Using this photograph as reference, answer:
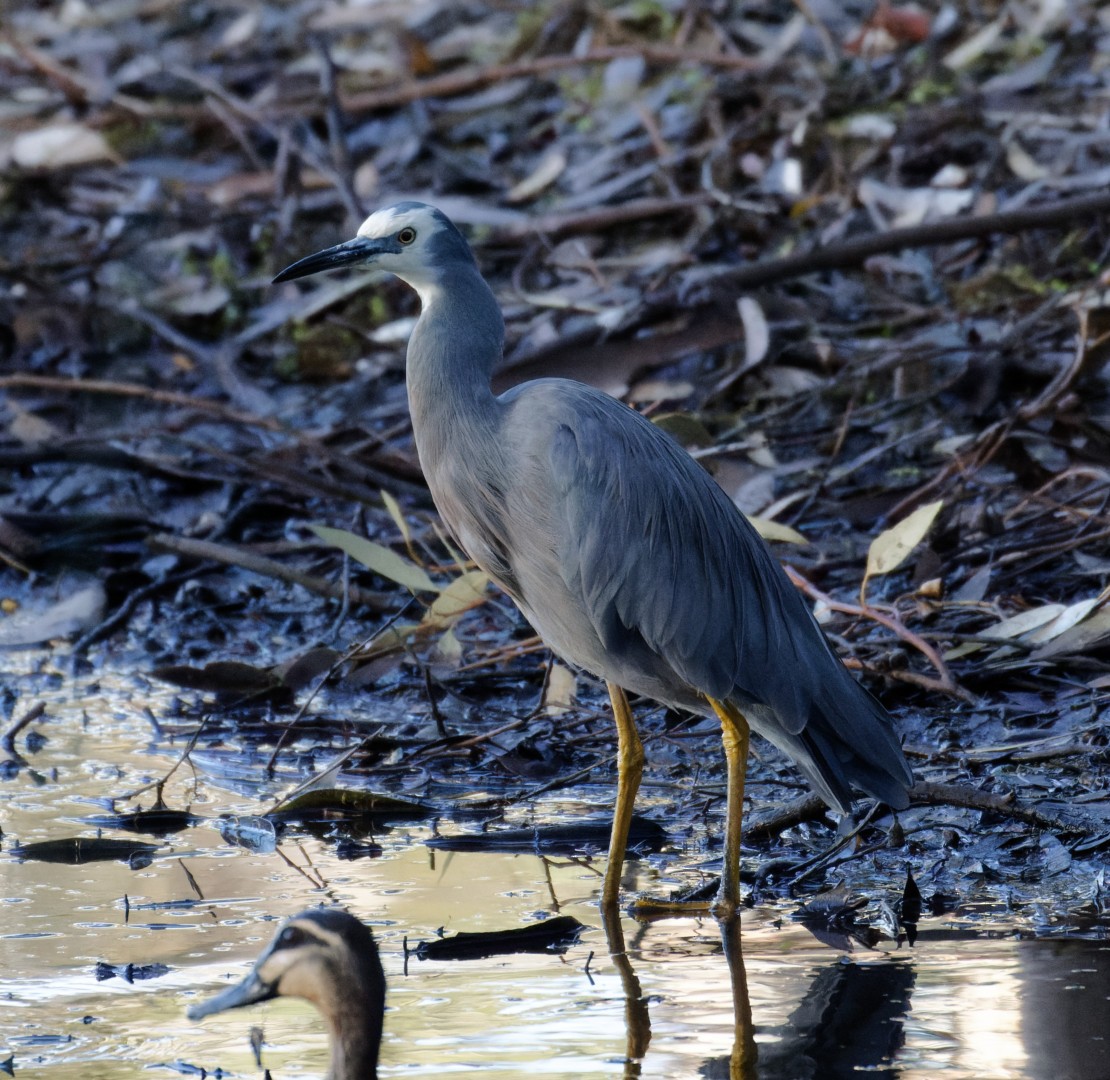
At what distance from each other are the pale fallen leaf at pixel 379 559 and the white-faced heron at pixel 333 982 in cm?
209

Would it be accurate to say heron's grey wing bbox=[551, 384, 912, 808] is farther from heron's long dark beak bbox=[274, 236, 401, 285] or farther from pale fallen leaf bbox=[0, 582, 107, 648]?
pale fallen leaf bbox=[0, 582, 107, 648]

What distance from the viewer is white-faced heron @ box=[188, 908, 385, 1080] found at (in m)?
2.84

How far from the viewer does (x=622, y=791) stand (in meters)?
4.03

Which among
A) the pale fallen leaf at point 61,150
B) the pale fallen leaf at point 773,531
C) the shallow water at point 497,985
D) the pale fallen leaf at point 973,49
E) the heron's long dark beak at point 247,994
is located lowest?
the shallow water at point 497,985

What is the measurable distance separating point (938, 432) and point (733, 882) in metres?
2.86

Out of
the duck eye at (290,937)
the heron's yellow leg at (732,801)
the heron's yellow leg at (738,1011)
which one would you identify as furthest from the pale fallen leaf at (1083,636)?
the duck eye at (290,937)

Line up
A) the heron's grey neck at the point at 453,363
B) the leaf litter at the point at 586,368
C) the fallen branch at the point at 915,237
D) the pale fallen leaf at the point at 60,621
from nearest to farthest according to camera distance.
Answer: the heron's grey neck at the point at 453,363 → the leaf litter at the point at 586,368 → the pale fallen leaf at the point at 60,621 → the fallen branch at the point at 915,237

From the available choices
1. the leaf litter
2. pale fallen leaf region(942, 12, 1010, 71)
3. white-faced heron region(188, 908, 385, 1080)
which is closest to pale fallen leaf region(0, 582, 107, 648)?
the leaf litter

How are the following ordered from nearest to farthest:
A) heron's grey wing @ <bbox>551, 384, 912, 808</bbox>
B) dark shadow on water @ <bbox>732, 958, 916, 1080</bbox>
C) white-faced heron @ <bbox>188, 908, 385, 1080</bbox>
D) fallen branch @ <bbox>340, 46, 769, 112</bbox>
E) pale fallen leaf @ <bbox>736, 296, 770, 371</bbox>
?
white-faced heron @ <bbox>188, 908, 385, 1080</bbox>, dark shadow on water @ <bbox>732, 958, 916, 1080</bbox>, heron's grey wing @ <bbox>551, 384, 912, 808</bbox>, pale fallen leaf @ <bbox>736, 296, 770, 371</bbox>, fallen branch @ <bbox>340, 46, 769, 112</bbox>

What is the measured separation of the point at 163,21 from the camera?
11.5 m

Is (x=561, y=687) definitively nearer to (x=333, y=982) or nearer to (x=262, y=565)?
(x=262, y=565)

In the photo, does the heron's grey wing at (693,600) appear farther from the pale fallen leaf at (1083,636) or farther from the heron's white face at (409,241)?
the pale fallen leaf at (1083,636)

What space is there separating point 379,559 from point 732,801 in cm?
155

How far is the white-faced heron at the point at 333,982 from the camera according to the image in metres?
2.84
